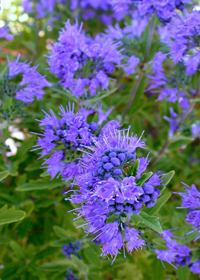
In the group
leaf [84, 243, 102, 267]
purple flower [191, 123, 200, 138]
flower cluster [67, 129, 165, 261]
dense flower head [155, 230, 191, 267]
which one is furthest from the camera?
purple flower [191, 123, 200, 138]

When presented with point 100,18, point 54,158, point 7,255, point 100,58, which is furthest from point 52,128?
point 100,18

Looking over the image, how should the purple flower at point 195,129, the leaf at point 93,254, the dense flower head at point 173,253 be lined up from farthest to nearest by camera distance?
the purple flower at point 195,129, the leaf at point 93,254, the dense flower head at point 173,253

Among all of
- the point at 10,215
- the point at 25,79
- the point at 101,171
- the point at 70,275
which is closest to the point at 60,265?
the point at 70,275

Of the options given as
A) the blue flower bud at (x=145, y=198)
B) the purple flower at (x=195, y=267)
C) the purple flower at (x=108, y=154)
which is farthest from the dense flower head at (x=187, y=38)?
the purple flower at (x=195, y=267)

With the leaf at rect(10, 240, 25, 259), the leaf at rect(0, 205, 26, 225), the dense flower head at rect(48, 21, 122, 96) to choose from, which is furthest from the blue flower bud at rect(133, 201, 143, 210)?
the leaf at rect(10, 240, 25, 259)

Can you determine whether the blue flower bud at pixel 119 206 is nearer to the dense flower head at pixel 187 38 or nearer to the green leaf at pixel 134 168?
the green leaf at pixel 134 168

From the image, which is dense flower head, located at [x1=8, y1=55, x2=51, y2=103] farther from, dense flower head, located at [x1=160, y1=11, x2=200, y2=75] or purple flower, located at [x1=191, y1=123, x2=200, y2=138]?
purple flower, located at [x1=191, y1=123, x2=200, y2=138]
